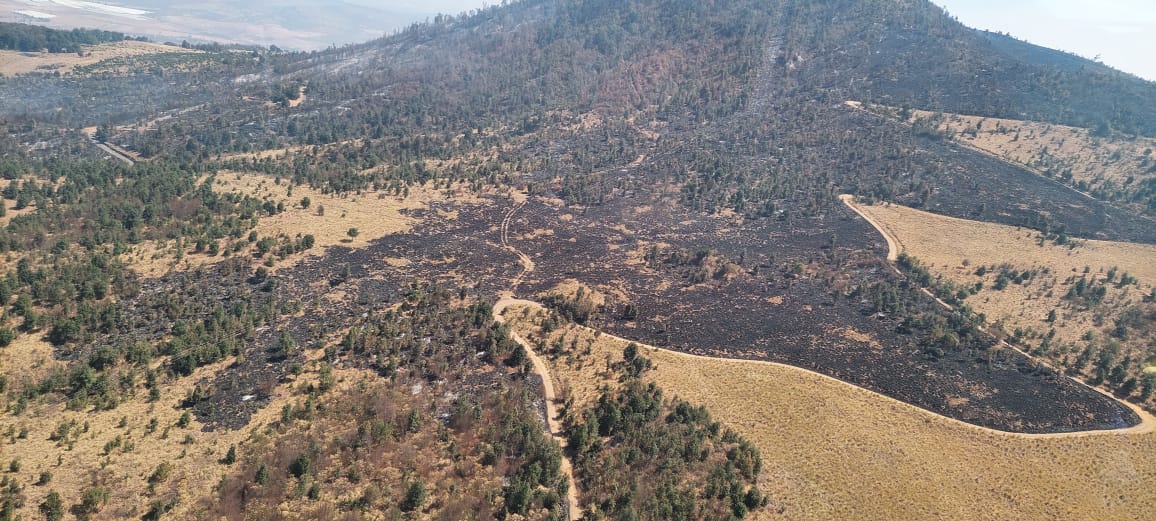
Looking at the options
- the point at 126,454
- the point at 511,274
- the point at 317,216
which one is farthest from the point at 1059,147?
the point at 126,454

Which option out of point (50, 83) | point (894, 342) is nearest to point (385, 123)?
point (50, 83)

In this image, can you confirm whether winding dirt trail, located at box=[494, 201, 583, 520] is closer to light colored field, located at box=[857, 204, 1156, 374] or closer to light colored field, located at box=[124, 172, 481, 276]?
light colored field, located at box=[124, 172, 481, 276]

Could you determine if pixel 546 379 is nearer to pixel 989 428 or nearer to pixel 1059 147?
pixel 989 428

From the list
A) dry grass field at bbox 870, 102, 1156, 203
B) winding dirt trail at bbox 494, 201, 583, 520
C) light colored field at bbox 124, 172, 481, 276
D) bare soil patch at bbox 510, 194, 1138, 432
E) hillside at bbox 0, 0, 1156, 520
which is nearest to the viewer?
winding dirt trail at bbox 494, 201, 583, 520

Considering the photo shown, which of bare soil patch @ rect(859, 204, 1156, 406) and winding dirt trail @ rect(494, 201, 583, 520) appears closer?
winding dirt trail @ rect(494, 201, 583, 520)

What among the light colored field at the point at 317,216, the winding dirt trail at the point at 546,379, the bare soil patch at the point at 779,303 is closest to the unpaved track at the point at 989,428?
the bare soil patch at the point at 779,303

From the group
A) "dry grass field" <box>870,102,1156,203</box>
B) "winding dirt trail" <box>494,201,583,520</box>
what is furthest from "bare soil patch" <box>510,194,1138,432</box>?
"dry grass field" <box>870,102,1156,203</box>

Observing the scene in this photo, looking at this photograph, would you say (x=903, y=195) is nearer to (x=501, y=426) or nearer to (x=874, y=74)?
(x=874, y=74)
